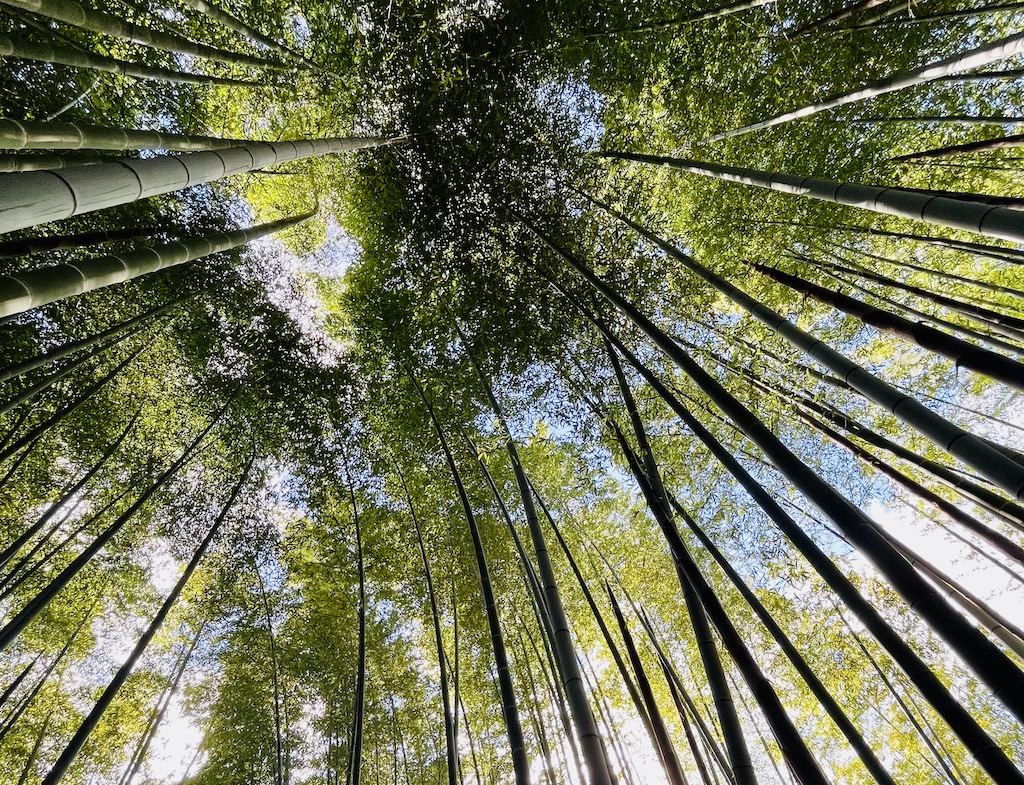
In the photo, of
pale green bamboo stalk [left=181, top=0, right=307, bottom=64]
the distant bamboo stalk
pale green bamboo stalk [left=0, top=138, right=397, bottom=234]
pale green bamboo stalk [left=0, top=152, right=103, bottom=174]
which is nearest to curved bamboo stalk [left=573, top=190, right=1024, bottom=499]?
the distant bamboo stalk

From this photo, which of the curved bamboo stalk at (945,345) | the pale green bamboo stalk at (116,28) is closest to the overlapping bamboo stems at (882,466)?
the curved bamboo stalk at (945,345)

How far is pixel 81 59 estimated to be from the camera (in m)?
2.87

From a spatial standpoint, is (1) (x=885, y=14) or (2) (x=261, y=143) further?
(1) (x=885, y=14)

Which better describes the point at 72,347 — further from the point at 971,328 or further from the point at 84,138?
the point at 971,328

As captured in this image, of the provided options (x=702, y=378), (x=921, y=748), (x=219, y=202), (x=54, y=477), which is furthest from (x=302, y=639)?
(x=921, y=748)

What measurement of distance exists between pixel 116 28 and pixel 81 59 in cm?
59

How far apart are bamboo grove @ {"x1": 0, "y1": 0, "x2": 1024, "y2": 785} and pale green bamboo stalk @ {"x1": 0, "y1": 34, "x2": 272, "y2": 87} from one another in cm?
4

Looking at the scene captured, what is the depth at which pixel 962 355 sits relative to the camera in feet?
5.42

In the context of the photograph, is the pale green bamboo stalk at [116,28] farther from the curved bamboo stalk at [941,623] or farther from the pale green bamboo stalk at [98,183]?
the curved bamboo stalk at [941,623]

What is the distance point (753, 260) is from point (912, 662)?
3.99 metres

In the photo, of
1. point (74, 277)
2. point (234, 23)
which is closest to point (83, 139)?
point (74, 277)

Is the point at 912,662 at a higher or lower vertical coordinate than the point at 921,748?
lower

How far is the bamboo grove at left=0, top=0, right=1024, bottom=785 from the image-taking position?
7.31 feet

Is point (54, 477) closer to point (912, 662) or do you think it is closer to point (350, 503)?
point (350, 503)
